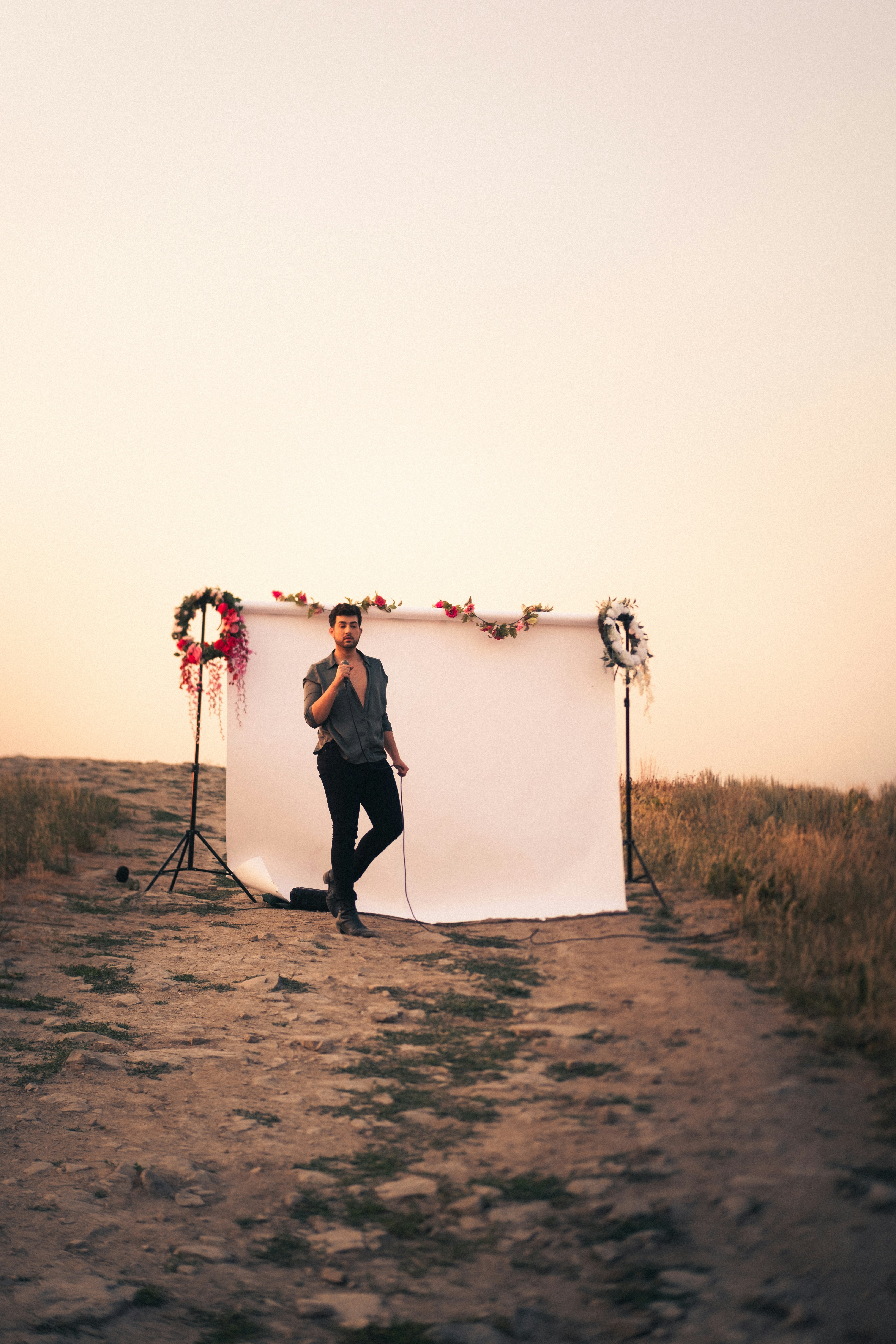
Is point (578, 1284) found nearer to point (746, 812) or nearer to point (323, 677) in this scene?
point (323, 677)

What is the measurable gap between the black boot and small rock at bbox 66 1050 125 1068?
2419 millimetres

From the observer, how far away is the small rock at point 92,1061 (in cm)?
442

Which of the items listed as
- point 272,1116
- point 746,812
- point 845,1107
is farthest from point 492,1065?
point 746,812

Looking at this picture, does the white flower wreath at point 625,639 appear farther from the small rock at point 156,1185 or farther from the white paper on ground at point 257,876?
the small rock at point 156,1185

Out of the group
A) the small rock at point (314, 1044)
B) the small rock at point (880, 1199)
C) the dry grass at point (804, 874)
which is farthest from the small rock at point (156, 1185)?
the dry grass at point (804, 874)

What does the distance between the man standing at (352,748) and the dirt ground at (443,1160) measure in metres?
1.06

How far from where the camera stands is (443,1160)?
3416 millimetres

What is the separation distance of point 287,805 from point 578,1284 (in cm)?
553

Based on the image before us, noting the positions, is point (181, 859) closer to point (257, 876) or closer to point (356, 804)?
point (257, 876)

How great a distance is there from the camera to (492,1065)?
13.8ft

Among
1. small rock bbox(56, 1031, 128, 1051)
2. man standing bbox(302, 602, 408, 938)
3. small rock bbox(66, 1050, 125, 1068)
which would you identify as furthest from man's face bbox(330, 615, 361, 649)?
small rock bbox(66, 1050, 125, 1068)

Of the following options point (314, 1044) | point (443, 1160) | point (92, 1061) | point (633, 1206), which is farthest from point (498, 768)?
point (633, 1206)

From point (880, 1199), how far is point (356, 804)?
14.2 feet

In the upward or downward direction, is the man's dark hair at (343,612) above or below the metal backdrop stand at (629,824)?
above
